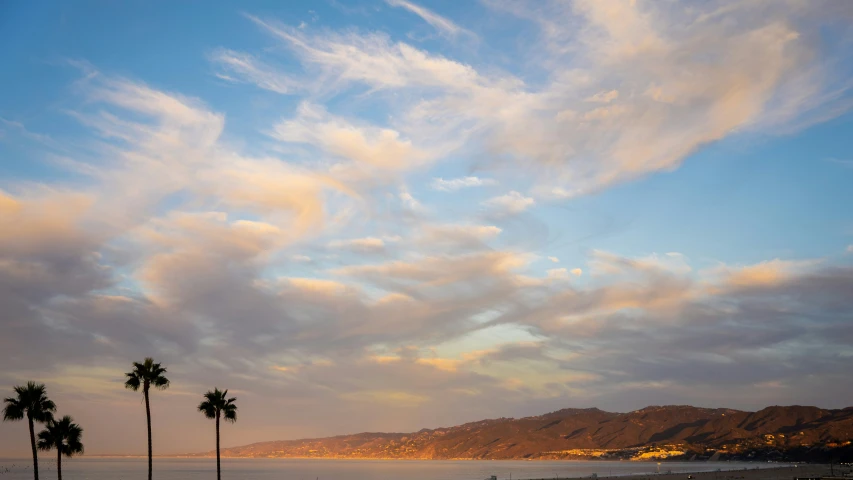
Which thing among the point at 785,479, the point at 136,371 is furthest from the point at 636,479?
the point at 136,371

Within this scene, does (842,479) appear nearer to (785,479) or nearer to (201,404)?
(785,479)

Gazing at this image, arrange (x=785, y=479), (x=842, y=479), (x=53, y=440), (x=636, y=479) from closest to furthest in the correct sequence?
(x=53, y=440) → (x=842, y=479) → (x=785, y=479) → (x=636, y=479)

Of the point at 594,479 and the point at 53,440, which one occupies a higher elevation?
the point at 53,440

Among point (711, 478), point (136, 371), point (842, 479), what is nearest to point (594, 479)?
point (711, 478)

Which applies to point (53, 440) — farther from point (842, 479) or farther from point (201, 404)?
point (842, 479)

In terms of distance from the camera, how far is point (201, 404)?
70438 mm

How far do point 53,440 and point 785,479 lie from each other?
13239cm

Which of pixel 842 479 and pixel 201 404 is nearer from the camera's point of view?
pixel 201 404

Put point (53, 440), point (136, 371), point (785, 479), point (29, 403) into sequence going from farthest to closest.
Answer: point (785, 479) < point (53, 440) < point (136, 371) < point (29, 403)

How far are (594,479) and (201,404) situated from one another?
96563 millimetres

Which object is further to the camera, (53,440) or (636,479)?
(636,479)

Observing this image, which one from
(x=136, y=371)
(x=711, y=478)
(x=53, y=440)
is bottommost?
(x=711, y=478)

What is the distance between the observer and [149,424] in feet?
203

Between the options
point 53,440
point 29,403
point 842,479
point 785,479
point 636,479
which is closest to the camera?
point 29,403
